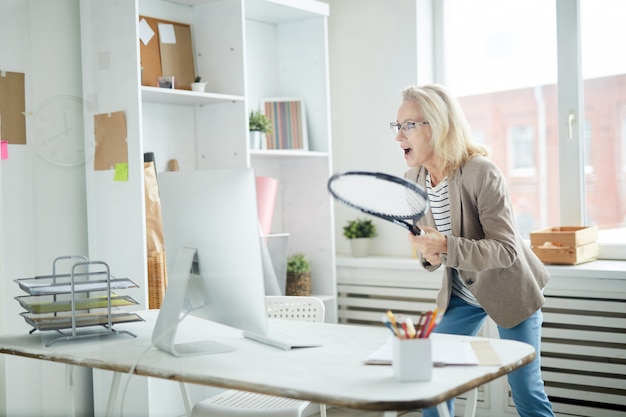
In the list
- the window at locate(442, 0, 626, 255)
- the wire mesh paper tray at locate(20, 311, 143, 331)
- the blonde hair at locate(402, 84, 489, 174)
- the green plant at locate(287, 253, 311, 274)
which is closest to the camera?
the wire mesh paper tray at locate(20, 311, 143, 331)

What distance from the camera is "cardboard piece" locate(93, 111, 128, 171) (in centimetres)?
273

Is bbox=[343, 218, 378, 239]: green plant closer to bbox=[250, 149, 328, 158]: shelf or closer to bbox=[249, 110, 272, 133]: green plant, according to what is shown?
bbox=[250, 149, 328, 158]: shelf

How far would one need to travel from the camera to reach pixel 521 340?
233 centimetres

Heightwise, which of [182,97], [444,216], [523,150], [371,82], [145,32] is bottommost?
[444,216]

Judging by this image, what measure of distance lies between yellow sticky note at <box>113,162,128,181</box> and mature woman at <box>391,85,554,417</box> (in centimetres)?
103

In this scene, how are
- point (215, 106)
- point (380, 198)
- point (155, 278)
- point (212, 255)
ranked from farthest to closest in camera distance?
point (215, 106) → point (155, 278) → point (380, 198) → point (212, 255)

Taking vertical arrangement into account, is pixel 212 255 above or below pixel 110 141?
below

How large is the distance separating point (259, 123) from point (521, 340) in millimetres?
1699

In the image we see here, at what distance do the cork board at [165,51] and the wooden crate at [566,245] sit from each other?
1.69 m

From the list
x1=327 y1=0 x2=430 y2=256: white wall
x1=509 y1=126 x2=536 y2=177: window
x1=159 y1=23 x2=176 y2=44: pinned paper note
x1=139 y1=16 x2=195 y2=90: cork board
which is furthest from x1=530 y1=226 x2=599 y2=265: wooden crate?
x1=159 y1=23 x2=176 y2=44: pinned paper note

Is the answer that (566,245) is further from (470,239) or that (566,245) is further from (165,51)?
(165,51)

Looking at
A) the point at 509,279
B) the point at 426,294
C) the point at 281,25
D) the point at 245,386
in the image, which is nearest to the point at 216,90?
the point at 281,25

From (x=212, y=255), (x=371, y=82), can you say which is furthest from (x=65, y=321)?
(x=371, y=82)

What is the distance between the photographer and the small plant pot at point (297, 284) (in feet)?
12.1
